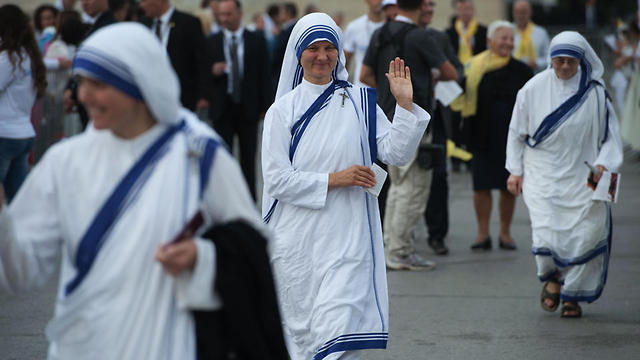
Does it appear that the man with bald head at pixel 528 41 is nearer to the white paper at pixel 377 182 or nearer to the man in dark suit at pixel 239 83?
the man in dark suit at pixel 239 83

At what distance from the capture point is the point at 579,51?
6.95m

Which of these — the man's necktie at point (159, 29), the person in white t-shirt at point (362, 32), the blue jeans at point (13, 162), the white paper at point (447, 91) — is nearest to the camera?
the blue jeans at point (13, 162)

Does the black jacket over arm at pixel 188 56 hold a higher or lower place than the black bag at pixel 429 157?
higher

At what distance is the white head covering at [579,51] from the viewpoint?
692 centimetres

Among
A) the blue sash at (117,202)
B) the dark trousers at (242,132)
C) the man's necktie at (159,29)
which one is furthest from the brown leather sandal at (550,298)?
the man's necktie at (159,29)

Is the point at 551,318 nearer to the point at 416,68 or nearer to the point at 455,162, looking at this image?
the point at 416,68

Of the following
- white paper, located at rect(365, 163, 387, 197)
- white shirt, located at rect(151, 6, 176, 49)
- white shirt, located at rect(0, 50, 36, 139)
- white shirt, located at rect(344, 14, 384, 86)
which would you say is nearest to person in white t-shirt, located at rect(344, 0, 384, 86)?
white shirt, located at rect(344, 14, 384, 86)

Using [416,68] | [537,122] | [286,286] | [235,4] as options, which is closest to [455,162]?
[235,4]

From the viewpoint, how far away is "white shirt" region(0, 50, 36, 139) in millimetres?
8453

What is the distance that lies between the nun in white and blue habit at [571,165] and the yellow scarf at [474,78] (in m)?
2.64

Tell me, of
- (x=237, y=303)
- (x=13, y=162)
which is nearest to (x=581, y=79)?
(x=237, y=303)

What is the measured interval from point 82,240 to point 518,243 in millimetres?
7572

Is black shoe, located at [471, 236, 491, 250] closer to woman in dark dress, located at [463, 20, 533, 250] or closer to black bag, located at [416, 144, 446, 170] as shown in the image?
woman in dark dress, located at [463, 20, 533, 250]

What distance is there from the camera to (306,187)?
16.8 ft
